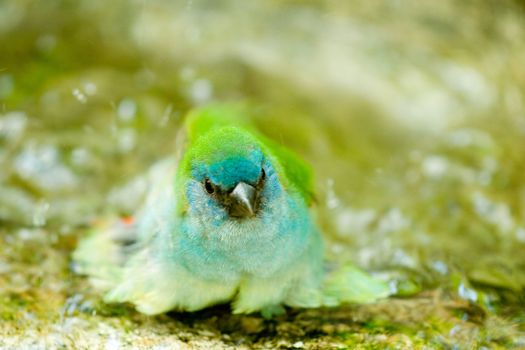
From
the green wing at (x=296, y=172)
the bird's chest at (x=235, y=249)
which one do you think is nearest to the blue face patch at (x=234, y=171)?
the bird's chest at (x=235, y=249)

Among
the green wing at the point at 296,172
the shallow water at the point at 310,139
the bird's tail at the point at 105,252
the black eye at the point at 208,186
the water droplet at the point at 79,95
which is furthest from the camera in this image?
the water droplet at the point at 79,95

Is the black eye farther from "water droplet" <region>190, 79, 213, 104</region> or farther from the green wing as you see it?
"water droplet" <region>190, 79, 213, 104</region>

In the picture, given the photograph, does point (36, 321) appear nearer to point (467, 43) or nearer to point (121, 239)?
point (121, 239)

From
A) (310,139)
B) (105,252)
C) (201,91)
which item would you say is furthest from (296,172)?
(201,91)

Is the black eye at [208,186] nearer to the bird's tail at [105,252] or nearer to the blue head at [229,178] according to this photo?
the blue head at [229,178]

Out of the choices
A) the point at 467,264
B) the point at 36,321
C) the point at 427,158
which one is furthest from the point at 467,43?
the point at 36,321

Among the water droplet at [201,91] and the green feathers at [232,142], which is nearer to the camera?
the green feathers at [232,142]

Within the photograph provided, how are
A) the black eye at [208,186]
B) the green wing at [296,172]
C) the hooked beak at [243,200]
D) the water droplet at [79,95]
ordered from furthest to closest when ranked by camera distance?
the water droplet at [79,95], the green wing at [296,172], the black eye at [208,186], the hooked beak at [243,200]
